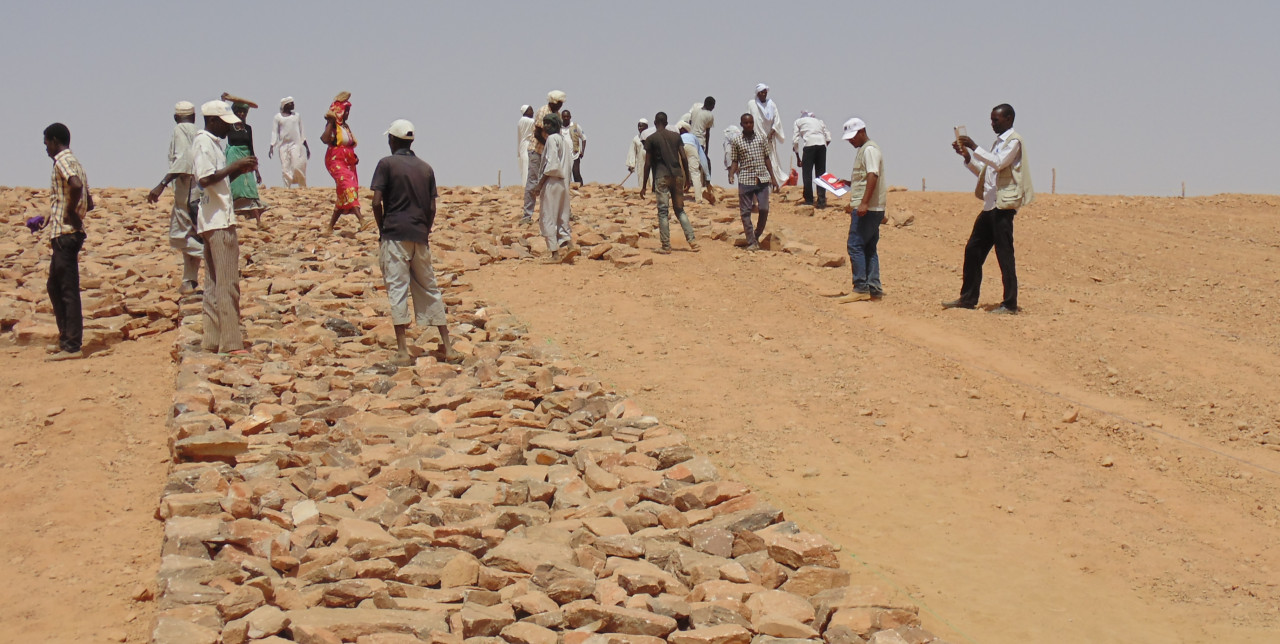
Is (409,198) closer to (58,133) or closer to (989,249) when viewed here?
(58,133)

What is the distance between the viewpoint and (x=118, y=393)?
7.54 metres

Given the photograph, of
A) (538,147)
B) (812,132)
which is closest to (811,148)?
(812,132)

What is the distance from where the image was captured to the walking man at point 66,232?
27.4ft

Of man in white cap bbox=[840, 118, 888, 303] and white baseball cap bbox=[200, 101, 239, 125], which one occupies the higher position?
white baseball cap bbox=[200, 101, 239, 125]

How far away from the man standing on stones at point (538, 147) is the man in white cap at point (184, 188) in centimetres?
340

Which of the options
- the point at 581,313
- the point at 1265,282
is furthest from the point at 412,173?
the point at 1265,282

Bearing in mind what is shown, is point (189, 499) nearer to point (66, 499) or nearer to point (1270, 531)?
point (66, 499)

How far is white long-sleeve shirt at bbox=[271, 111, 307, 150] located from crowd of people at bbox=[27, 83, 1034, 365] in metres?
4.72

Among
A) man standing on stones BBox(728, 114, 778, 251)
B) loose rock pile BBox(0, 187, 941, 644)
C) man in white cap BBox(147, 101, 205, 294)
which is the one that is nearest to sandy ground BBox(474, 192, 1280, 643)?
loose rock pile BBox(0, 187, 941, 644)

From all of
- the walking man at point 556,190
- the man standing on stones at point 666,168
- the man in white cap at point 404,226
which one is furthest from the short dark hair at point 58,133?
the man standing on stones at point 666,168

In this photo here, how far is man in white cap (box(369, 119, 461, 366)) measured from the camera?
7520 millimetres

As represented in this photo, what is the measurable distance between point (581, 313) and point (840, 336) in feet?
7.39

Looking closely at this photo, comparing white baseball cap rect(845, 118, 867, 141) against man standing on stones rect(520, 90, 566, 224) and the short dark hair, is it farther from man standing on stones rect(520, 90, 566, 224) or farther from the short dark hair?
the short dark hair

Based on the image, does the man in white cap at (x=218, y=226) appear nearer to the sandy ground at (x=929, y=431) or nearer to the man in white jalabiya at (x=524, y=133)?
the sandy ground at (x=929, y=431)
